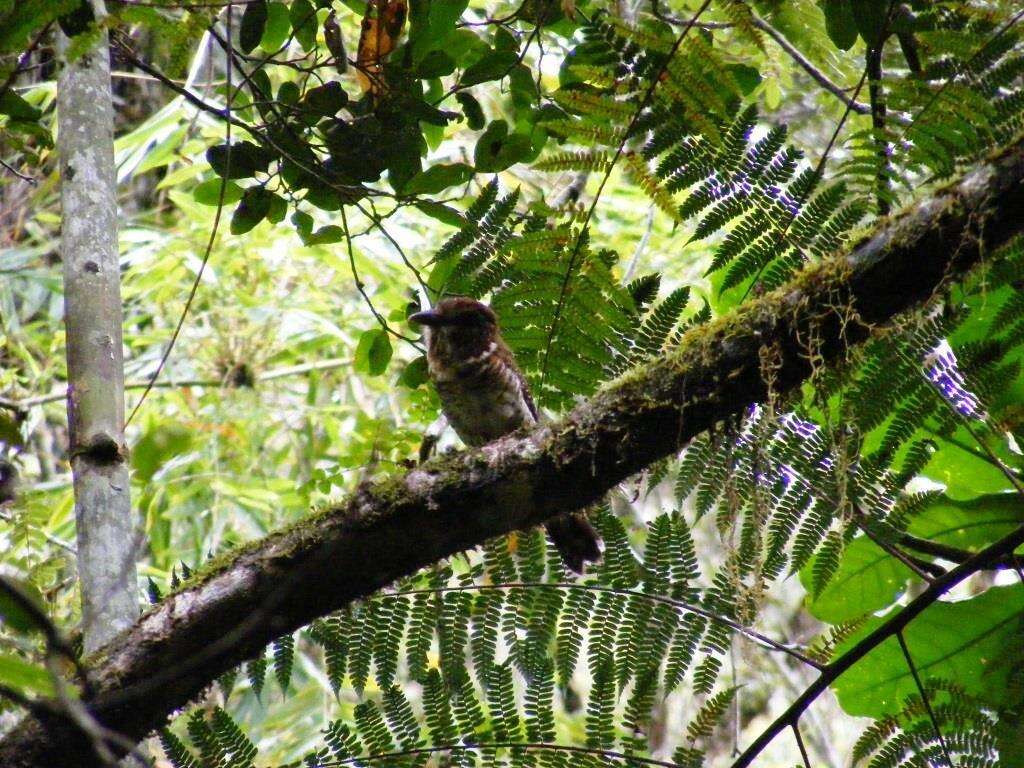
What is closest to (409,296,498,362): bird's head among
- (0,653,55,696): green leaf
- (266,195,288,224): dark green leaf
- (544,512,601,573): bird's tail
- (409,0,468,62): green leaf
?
(266,195,288,224): dark green leaf

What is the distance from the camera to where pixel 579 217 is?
2.64 m

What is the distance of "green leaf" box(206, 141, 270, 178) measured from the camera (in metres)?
2.65

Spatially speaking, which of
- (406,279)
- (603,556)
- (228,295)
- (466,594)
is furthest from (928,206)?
(228,295)

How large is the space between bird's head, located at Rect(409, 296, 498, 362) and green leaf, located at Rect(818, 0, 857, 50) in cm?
146

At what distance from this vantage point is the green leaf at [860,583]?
9.16 ft

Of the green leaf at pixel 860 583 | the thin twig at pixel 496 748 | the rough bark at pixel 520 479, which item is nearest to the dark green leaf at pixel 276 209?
the rough bark at pixel 520 479

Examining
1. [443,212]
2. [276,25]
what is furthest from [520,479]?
[276,25]

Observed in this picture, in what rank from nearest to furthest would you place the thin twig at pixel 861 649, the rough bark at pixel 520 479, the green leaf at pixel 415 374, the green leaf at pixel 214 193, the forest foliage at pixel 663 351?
1. the rough bark at pixel 520 479
2. the thin twig at pixel 861 649
3. the forest foliage at pixel 663 351
4. the green leaf at pixel 214 193
5. the green leaf at pixel 415 374

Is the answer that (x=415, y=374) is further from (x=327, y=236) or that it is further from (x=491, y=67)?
(x=491, y=67)

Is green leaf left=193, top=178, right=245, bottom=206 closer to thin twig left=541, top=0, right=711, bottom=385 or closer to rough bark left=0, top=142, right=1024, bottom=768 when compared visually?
thin twig left=541, top=0, right=711, bottom=385

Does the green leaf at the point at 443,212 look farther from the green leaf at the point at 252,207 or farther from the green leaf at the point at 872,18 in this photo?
the green leaf at the point at 872,18

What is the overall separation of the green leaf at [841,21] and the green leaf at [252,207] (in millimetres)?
1480

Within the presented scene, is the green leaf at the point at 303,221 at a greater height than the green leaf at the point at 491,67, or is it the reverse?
the green leaf at the point at 491,67

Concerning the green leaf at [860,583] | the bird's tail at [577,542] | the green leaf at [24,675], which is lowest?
the green leaf at [24,675]
